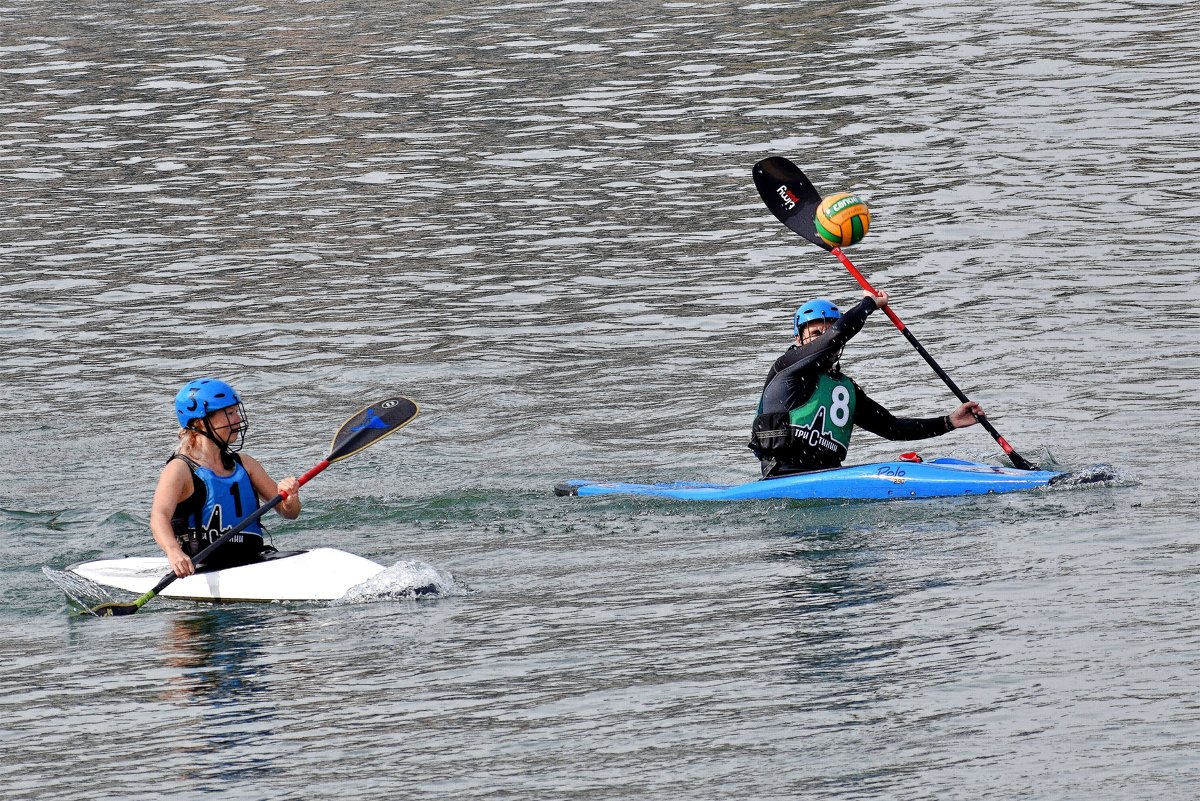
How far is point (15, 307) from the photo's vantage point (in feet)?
61.7

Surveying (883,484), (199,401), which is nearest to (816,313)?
(883,484)

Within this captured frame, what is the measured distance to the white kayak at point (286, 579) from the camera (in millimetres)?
10555

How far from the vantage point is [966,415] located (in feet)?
41.4

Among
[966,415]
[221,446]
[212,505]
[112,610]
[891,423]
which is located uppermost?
[221,446]

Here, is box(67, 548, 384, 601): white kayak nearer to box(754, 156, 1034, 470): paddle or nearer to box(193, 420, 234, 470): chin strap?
box(193, 420, 234, 470): chin strap

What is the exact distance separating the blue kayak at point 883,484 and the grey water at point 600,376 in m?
0.15

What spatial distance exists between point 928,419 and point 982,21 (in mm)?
18636

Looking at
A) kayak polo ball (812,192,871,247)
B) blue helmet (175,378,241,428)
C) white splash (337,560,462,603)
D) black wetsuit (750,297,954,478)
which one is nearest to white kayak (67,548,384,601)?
white splash (337,560,462,603)

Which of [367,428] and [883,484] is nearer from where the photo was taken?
[367,428]

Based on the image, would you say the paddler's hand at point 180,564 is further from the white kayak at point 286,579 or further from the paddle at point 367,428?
the paddle at point 367,428

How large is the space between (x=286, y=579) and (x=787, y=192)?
222 inches

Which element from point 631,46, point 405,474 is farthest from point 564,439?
point 631,46

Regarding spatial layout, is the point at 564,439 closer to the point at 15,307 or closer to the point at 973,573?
the point at 973,573

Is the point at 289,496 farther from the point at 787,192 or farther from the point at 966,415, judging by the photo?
the point at 787,192
